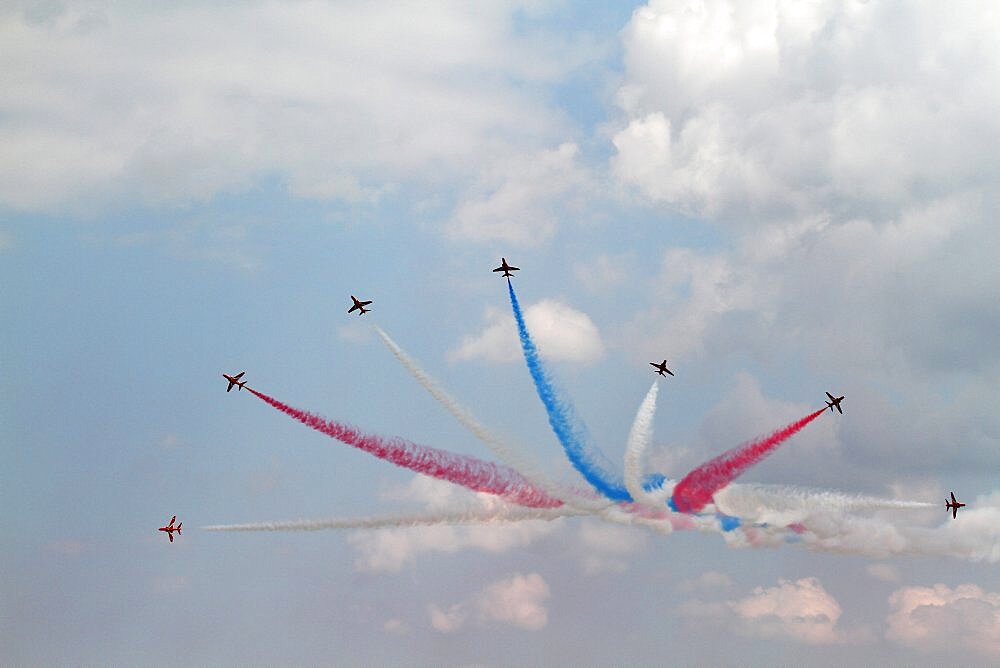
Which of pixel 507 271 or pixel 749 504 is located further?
pixel 507 271

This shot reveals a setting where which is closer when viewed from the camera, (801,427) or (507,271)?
(801,427)

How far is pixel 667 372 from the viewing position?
141625 millimetres

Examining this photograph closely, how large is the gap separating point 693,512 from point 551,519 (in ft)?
54.0

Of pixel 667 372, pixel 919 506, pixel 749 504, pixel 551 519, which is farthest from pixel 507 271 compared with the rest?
pixel 919 506

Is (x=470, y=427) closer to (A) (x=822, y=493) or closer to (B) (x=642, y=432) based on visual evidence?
(B) (x=642, y=432)

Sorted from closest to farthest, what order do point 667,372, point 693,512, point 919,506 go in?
point 919,506
point 693,512
point 667,372

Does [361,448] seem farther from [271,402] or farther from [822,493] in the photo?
[822,493]

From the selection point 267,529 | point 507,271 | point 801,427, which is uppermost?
point 507,271

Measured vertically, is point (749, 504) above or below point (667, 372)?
below

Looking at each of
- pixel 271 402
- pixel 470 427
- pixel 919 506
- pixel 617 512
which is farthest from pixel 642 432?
pixel 271 402

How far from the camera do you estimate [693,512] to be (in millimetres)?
129875

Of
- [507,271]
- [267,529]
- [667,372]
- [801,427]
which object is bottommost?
[267,529]

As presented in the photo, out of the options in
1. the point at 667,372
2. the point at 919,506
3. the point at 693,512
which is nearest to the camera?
the point at 919,506

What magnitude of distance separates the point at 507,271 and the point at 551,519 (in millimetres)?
33239
